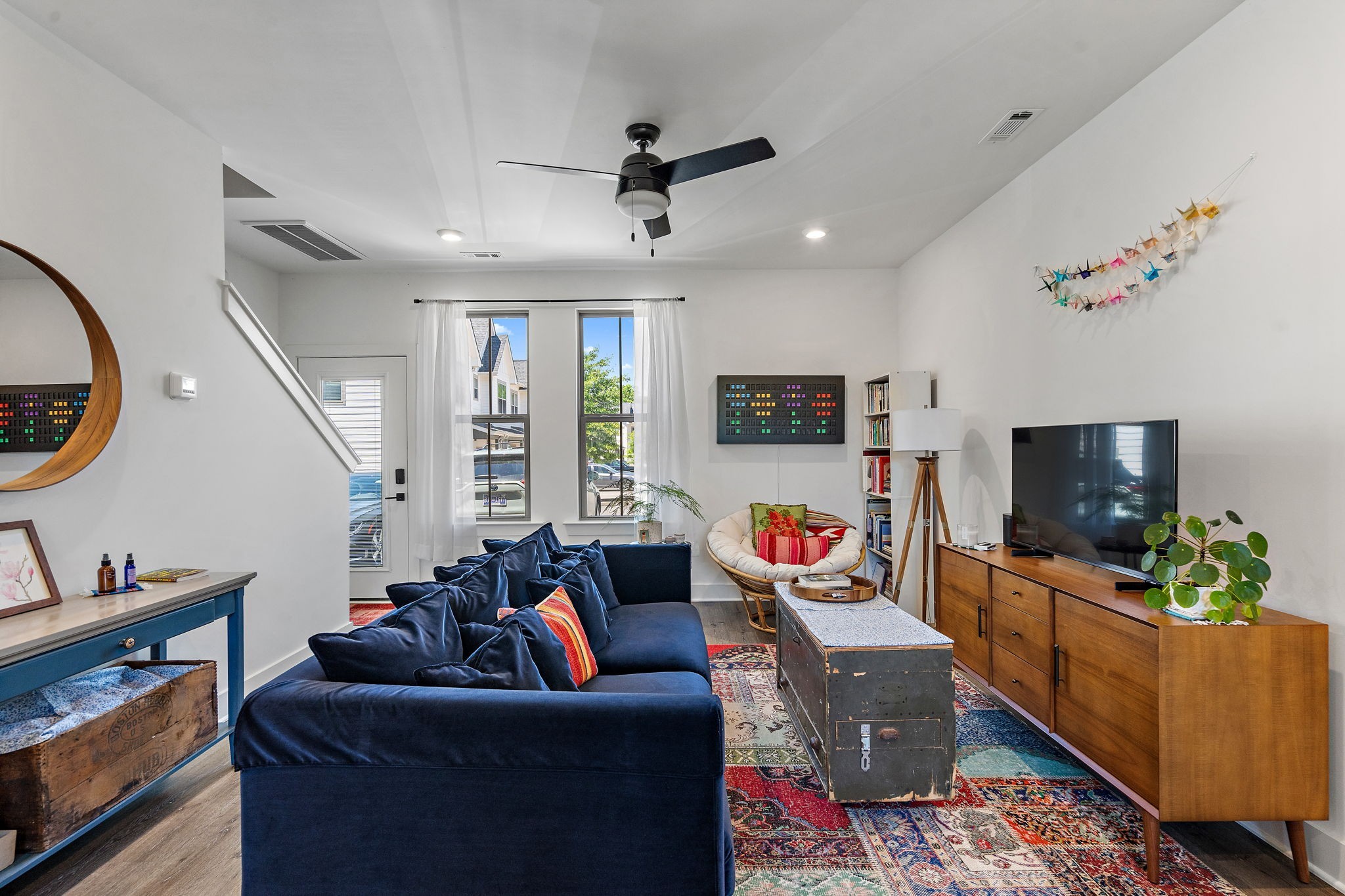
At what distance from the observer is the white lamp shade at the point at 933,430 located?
12.1 feet

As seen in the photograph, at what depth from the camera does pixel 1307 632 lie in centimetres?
171

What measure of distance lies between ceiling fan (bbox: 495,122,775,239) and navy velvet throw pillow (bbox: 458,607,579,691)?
1.77 m

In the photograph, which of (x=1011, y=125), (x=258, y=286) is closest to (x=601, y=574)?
(x=1011, y=125)

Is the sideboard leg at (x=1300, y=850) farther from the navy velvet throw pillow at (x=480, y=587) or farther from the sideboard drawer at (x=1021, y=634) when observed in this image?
the navy velvet throw pillow at (x=480, y=587)

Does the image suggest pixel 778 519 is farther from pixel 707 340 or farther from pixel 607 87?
pixel 607 87

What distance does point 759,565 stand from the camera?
4102 mm

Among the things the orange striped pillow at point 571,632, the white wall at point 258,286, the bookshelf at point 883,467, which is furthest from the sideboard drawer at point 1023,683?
the white wall at point 258,286

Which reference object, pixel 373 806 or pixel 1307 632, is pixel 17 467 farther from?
pixel 1307 632

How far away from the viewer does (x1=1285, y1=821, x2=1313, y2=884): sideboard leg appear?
1.74m

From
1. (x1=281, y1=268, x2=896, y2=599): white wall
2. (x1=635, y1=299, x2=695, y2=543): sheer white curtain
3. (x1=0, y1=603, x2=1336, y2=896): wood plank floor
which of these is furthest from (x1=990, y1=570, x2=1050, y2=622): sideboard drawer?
(x1=635, y1=299, x2=695, y2=543): sheer white curtain

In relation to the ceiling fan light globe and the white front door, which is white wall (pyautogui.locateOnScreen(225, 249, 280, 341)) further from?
the ceiling fan light globe

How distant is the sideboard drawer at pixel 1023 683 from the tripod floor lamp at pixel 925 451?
3.79ft

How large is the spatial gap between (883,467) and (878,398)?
52cm

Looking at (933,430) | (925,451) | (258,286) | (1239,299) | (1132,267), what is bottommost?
(925,451)
